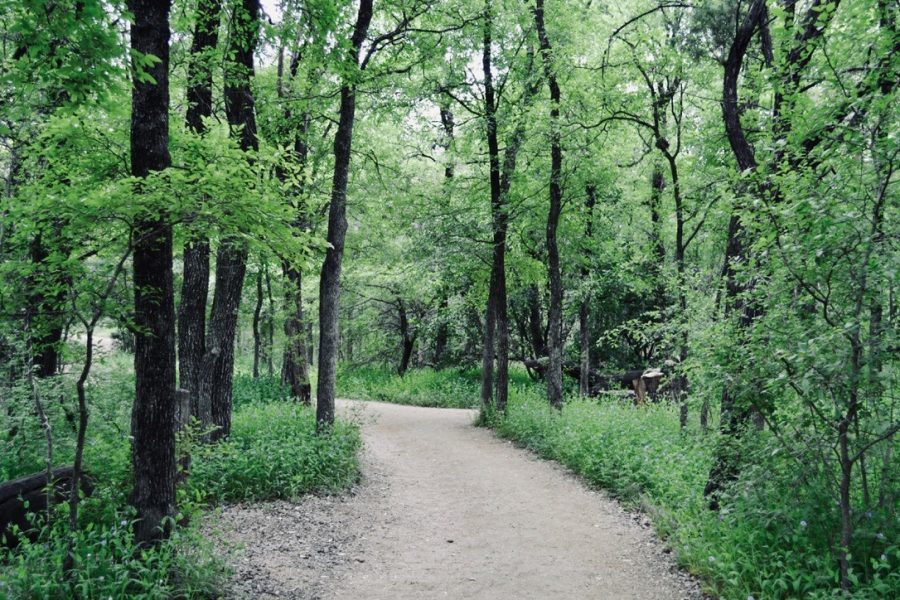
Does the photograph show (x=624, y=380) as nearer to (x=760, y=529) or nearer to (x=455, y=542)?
(x=455, y=542)

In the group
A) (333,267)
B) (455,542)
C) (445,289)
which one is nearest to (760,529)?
(455,542)

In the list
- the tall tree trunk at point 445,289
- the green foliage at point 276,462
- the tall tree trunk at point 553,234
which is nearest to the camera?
the green foliage at point 276,462

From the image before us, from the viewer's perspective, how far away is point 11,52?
24.1 ft

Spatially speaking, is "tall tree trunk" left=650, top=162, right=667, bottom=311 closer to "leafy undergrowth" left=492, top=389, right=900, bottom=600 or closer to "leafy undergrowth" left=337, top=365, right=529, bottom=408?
"leafy undergrowth" left=492, top=389, right=900, bottom=600

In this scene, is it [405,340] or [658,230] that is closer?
[658,230]

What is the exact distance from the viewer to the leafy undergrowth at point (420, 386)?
2044 centimetres

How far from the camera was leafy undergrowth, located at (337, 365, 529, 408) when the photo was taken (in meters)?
20.4

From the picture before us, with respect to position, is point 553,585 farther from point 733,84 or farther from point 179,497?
point 733,84

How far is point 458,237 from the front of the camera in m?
14.9

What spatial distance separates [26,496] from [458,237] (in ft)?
35.9

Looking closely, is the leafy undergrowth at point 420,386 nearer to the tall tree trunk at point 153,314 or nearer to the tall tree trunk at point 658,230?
the tall tree trunk at point 658,230

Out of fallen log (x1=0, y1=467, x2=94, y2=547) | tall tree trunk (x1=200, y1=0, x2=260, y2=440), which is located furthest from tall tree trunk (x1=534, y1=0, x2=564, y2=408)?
fallen log (x1=0, y1=467, x2=94, y2=547)

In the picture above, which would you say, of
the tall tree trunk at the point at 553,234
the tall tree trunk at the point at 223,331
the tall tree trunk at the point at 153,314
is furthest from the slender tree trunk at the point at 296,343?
the tall tree trunk at the point at 153,314

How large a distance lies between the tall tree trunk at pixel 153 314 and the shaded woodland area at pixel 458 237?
22 mm
